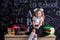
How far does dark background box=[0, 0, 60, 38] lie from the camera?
2.53 meters

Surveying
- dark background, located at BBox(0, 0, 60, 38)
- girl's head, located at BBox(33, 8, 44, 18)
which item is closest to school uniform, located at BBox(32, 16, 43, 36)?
girl's head, located at BBox(33, 8, 44, 18)

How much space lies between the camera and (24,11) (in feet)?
8.38

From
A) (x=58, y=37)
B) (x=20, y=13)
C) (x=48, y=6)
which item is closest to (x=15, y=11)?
(x=20, y=13)

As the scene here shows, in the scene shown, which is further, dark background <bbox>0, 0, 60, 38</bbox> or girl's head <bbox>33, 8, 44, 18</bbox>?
dark background <bbox>0, 0, 60, 38</bbox>

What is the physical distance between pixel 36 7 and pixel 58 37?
0.55 meters

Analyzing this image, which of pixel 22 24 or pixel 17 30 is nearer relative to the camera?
pixel 17 30

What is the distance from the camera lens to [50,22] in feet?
8.36

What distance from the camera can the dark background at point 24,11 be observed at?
2.53 meters

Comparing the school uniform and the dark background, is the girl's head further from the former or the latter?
the dark background

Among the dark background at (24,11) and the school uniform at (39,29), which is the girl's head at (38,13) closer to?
the school uniform at (39,29)

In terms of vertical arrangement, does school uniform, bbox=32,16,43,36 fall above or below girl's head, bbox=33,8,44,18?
below

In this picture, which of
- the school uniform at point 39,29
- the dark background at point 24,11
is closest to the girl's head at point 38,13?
the school uniform at point 39,29

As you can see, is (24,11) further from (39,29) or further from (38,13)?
(39,29)

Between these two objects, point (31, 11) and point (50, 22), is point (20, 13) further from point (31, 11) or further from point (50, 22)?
point (50, 22)
